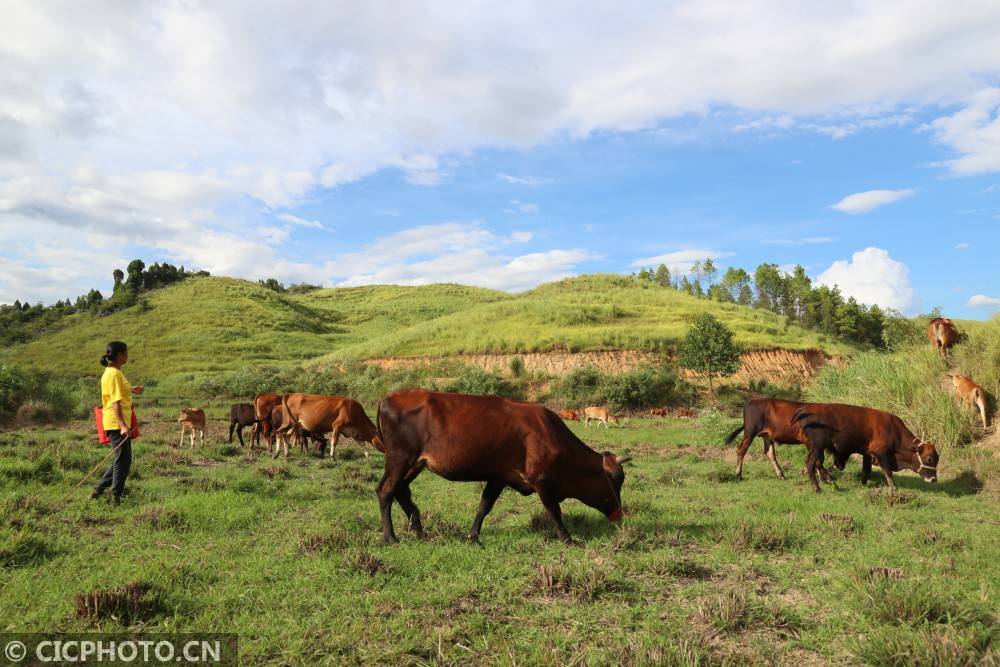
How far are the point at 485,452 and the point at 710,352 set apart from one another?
121 feet

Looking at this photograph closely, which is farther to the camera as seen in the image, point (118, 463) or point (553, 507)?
point (118, 463)

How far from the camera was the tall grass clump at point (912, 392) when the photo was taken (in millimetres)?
12125

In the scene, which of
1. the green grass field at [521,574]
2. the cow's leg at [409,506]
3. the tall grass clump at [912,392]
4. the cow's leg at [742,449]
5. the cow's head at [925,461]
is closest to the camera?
the green grass field at [521,574]

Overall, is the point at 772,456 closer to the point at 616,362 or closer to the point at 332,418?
the point at 332,418

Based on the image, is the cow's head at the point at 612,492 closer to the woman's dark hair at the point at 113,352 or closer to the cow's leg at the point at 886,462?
the cow's leg at the point at 886,462

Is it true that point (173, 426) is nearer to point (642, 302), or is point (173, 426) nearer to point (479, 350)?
point (479, 350)

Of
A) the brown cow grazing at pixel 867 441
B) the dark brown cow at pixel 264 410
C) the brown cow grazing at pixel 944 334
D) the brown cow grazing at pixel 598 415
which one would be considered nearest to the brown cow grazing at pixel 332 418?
the dark brown cow at pixel 264 410

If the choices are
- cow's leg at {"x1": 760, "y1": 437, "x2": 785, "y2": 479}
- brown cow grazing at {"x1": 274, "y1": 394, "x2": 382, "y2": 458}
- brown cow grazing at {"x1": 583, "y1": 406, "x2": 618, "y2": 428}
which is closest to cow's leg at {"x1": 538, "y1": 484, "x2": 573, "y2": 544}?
cow's leg at {"x1": 760, "y1": 437, "x2": 785, "y2": 479}

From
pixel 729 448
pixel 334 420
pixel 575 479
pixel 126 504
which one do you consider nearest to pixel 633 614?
pixel 575 479

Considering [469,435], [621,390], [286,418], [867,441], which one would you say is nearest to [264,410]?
[286,418]

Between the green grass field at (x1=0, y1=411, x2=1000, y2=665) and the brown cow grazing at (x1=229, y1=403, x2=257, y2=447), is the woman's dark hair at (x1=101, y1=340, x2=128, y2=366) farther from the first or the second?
the brown cow grazing at (x1=229, y1=403, x2=257, y2=447)

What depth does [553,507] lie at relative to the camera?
6.66 m

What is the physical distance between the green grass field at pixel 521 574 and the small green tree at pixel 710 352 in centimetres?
3063

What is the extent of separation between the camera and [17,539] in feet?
19.5
